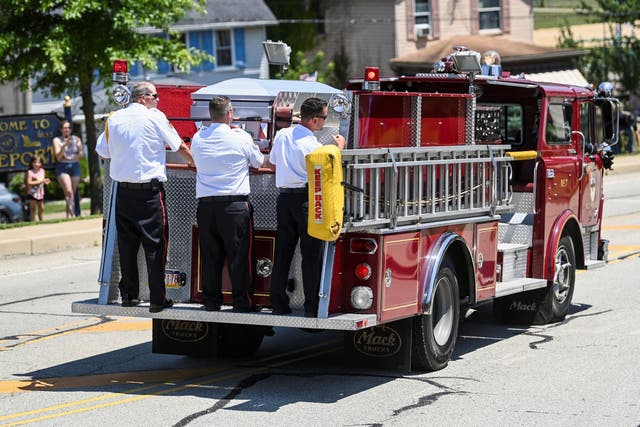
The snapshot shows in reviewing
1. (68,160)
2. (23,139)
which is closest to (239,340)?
(68,160)

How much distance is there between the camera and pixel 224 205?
8352 millimetres

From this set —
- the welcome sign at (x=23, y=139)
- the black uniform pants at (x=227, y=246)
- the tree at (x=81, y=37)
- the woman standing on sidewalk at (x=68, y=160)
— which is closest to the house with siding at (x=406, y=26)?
the tree at (x=81, y=37)

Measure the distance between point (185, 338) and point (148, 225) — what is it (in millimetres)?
1242

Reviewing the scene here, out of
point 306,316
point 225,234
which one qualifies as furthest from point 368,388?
point 225,234

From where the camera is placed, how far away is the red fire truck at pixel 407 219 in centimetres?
809

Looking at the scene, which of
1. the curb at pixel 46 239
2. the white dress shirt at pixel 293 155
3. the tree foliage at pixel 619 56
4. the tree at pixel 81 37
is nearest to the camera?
the white dress shirt at pixel 293 155

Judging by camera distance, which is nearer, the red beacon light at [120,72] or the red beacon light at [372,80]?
the red beacon light at [372,80]

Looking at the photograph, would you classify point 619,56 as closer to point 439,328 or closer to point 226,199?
point 439,328

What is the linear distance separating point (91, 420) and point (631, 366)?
422cm

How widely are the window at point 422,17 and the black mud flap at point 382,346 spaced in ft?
131

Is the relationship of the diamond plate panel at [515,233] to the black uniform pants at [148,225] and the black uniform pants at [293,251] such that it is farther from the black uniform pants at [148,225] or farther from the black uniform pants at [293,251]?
the black uniform pants at [148,225]

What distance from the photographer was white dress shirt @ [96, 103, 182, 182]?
8508 mm

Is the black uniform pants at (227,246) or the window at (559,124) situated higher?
the window at (559,124)

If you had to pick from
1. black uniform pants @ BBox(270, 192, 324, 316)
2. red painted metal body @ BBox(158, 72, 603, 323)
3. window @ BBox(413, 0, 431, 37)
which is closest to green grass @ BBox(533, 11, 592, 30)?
window @ BBox(413, 0, 431, 37)
